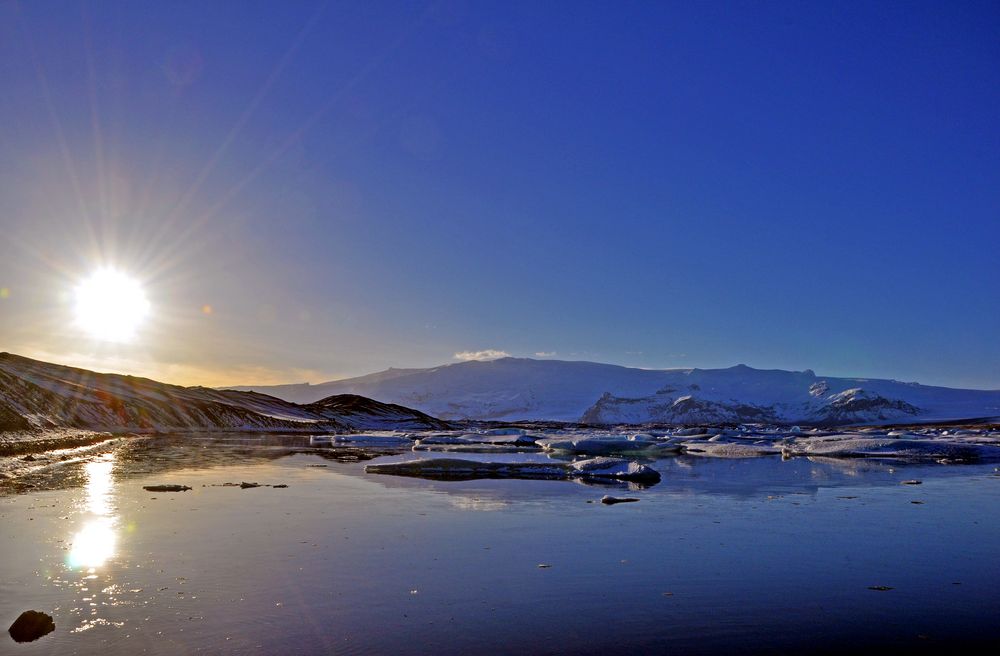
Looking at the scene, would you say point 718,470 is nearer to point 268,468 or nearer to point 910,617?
point 268,468

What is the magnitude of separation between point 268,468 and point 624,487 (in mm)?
15500

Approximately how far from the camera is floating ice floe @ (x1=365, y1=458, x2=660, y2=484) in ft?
80.7

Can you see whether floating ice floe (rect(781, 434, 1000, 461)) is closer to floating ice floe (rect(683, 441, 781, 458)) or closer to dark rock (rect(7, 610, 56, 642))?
floating ice floe (rect(683, 441, 781, 458))

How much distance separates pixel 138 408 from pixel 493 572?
2965 inches

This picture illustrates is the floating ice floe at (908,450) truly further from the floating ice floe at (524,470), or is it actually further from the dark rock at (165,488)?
the dark rock at (165,488)

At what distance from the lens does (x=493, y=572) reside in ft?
32.4

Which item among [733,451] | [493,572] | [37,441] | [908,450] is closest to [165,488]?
[493,572]

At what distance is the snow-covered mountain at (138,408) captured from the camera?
56.2 m

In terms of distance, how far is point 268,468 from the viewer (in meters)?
28.6

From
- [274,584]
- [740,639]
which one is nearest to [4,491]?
[274,584]

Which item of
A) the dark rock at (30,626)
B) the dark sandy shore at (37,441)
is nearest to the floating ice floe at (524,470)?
the dark rock at (30,626)

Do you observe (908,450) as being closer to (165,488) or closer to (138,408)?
(165,488)

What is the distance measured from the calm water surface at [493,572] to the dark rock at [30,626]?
0.52 ft

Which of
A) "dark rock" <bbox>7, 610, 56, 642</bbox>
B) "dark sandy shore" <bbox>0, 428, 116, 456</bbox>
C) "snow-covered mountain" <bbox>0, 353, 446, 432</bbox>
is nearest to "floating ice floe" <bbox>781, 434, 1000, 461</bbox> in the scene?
"dark rock" <bbox>7, 610, 56, 642</bbox>
